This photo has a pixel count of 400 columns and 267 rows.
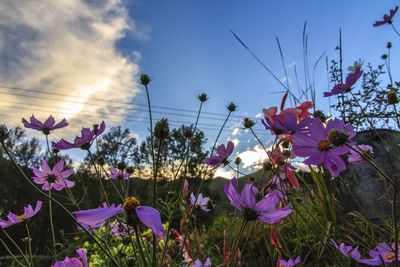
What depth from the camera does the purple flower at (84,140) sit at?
98cm

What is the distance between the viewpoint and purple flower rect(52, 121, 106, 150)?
38.5 inches

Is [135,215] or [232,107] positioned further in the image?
[232,107]

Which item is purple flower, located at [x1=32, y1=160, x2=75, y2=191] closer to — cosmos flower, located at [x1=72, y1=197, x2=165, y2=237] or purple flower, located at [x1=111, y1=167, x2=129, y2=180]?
purple flower, located at [x1=111, y1=167, x2=129, y2=180]

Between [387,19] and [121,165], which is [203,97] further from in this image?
[387,19]

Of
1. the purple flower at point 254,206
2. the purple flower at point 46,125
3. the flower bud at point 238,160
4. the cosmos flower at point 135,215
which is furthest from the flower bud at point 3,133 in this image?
the flower bud at point 238,160

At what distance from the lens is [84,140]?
0.98 m

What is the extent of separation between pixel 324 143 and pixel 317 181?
1478 millimetres

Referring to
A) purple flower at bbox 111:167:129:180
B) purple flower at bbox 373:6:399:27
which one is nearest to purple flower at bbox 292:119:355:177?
purple flower at bbox 111:167:129:180

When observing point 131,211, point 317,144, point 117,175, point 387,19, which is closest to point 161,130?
point 131,211

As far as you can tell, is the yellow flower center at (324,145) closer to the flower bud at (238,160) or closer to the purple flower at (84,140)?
the purple flower at (84,140)

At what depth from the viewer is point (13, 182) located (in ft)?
26.3

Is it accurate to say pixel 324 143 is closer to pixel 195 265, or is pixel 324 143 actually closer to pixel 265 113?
pixel 265 113

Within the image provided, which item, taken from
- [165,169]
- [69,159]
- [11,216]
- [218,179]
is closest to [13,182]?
[69,159]

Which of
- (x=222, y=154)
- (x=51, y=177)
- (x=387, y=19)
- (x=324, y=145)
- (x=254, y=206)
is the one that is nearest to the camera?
(x=254, y=206)
